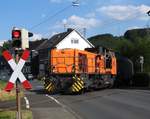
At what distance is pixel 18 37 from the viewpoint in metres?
16.6

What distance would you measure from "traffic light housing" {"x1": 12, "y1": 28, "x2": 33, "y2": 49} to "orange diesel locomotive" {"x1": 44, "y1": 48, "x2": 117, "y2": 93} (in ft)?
66.7

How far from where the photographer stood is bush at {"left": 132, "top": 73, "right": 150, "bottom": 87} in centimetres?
5169

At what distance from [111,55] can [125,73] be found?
7.46 m

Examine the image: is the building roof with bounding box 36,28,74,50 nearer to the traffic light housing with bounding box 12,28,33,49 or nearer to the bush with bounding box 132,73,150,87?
the bush with bounding box 132,73,150,87

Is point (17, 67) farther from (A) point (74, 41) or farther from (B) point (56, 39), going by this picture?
(B) point (56, 39)

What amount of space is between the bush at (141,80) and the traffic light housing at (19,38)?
35901 mm

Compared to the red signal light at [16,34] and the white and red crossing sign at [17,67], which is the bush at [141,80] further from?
the white and red crossing sign at [17,67]

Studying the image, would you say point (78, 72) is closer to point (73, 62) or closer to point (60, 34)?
point (73, 62)

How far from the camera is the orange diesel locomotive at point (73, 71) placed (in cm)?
3759

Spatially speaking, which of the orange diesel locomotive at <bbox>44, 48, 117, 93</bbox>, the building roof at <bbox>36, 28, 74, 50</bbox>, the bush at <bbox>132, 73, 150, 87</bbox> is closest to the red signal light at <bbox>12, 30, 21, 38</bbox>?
the orange diesel locomotive at <bbox>44, 48, 117, 93</bbox>

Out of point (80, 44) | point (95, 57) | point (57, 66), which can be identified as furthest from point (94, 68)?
point (80, 44)

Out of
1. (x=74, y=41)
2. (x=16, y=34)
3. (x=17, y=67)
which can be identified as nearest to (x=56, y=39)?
(x=74, y=41)

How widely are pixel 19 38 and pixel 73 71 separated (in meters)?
21.5

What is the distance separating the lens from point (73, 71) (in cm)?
3803
